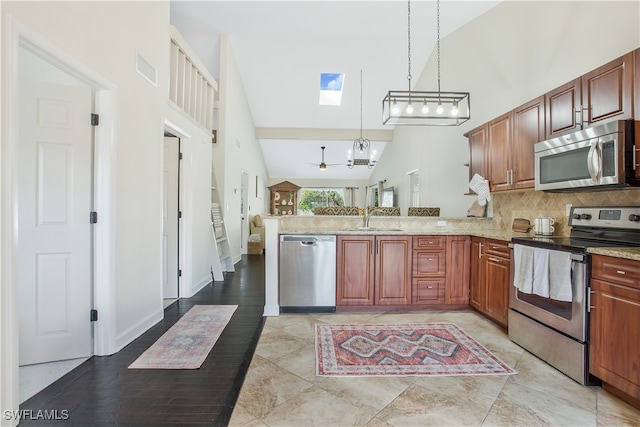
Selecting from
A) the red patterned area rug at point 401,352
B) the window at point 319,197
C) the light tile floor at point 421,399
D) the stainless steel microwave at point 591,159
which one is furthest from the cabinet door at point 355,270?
the window at point 319,197

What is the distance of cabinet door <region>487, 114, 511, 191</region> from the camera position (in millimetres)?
3121

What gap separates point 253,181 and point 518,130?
7063 mm

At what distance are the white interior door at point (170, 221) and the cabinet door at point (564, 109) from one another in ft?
13.4

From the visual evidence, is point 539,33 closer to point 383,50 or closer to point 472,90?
point 472,90

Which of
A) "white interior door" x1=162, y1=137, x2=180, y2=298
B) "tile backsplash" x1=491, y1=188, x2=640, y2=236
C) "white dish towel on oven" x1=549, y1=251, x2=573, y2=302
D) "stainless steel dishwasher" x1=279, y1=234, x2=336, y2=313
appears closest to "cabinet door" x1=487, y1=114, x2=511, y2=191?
"tile backsplash" x1=491, y1=188, x2=640, y2=236

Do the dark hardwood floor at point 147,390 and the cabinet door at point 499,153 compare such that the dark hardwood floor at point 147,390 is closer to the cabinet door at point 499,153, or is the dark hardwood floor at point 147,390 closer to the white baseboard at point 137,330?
the white baseboard at point 137,330

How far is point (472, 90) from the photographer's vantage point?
4.45 metres

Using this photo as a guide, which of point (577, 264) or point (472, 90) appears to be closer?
point (577, 264)

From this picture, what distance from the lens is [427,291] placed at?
11.0 ft

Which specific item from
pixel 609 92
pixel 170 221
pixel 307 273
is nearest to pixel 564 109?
pixel 609 92

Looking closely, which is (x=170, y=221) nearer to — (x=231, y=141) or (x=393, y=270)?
(x=231, y=141)

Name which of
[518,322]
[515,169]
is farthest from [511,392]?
[515,169]

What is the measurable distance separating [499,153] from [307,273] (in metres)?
2.50

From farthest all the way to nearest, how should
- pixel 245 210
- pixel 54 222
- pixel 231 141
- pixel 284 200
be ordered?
pixel 284 200 < pixel 245 210 < pixel 231 141 < pixel 54 222
